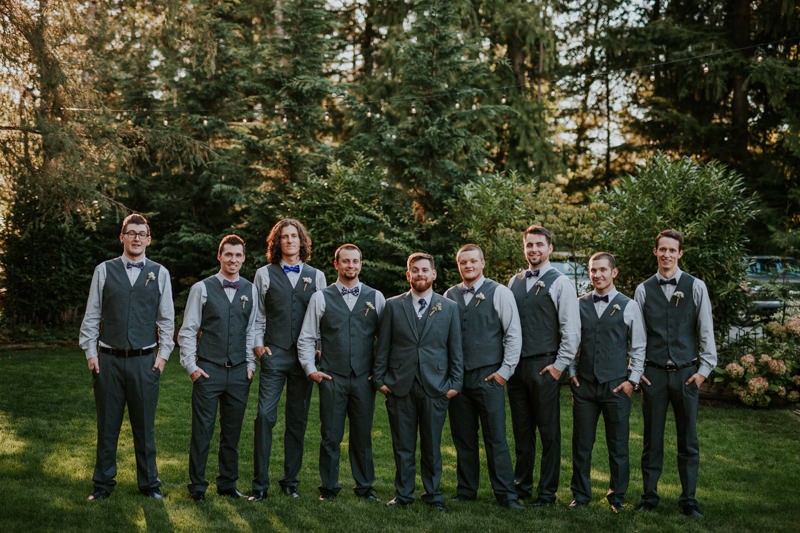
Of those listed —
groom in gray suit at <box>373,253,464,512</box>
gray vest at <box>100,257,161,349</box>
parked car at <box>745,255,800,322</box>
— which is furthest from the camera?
parked car at <box>745,255,800,322</box>

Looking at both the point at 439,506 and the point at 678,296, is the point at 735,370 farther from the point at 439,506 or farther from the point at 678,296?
the point at 439,506

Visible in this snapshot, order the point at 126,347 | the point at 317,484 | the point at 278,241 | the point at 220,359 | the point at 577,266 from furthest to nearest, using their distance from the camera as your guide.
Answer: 1. the point at 577,266
2. the point at 317,484
3. the point at 278,241
4. the point at 220,359
5. the point at 126,347

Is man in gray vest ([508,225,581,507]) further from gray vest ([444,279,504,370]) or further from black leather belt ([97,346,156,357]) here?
black leather belt ([97,346,156,357])

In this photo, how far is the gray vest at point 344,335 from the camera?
16.6 ft

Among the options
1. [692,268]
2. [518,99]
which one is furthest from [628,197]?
[518,99]

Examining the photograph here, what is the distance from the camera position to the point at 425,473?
5.14 m

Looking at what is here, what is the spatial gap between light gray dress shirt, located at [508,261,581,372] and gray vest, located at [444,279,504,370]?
44cm

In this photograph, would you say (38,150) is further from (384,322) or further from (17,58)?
(384,322)

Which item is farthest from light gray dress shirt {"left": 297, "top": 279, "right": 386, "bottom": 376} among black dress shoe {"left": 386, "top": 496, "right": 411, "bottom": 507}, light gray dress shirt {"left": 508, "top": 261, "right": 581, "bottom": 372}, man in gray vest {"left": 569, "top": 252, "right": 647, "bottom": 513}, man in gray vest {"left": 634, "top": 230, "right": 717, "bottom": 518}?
man in gray vest {"left": 634, "top": 230, "right": 717, "bottom": 518}

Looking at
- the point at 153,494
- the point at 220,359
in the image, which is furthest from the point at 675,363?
the point at 153,494

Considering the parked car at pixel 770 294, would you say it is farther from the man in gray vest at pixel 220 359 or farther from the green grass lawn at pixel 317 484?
the man in gray vest at pixel 220 359

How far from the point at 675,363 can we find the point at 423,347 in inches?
71.3

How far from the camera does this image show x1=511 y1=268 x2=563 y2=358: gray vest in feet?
17.0

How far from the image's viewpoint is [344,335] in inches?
199
